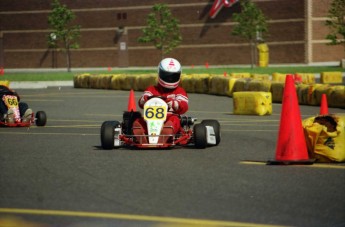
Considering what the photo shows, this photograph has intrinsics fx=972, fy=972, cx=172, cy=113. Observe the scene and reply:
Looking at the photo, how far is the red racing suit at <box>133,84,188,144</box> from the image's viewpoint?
Result: 1347 centimetres

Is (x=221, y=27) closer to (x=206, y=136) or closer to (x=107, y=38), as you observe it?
(x=107, y=38)

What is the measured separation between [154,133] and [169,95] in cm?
100

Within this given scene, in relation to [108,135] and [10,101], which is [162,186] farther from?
[10,101]

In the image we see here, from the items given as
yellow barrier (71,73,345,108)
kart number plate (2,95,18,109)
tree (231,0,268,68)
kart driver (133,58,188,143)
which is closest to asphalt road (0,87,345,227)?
kart driver (133,58,188,143)

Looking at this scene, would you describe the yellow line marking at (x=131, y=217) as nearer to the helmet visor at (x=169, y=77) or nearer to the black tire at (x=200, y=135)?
the black tire at (x=200, y=135)

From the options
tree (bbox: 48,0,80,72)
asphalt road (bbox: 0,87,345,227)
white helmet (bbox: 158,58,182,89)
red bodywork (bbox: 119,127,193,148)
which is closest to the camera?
asphalt road (bbox: 0,87,345,227)

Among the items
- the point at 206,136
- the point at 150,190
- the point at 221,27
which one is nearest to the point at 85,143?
the point at 206,136

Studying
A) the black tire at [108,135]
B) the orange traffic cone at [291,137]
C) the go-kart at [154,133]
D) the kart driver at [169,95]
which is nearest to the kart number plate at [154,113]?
the go-kart at [154,133]

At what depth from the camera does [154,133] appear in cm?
1317

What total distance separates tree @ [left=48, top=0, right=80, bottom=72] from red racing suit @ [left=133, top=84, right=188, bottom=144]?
62.6 meters

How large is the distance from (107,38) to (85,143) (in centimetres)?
6796

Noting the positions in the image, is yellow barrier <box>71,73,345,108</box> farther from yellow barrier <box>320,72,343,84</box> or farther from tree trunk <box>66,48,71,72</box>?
tree trunk <box>66,48,71,72</box>

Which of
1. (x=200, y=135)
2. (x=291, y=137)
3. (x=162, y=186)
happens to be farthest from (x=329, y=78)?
(x=162, y=186)

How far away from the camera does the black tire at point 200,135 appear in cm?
1320
